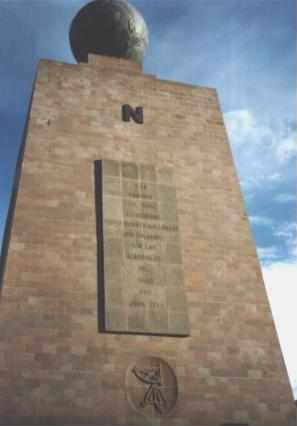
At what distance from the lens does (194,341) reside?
8891mm

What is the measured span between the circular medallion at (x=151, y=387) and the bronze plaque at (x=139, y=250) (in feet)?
1.91

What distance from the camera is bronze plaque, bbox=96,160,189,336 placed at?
8828mm

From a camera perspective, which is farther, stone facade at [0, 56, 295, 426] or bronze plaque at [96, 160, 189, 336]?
bronze plaque at [96, 160, 189, 336]

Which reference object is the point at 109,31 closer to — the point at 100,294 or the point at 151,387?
the point at 100,294

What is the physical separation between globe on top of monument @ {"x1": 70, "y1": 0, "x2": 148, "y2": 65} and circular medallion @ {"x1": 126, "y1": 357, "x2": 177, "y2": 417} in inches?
317

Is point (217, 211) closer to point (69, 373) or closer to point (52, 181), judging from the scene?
point (52, 181)

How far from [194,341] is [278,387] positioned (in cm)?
167

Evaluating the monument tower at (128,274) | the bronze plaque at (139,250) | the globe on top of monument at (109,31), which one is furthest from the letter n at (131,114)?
the globe on top of monument at (109,31)

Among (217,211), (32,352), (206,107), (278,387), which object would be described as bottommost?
(278,387)

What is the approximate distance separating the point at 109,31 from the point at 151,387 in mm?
8875

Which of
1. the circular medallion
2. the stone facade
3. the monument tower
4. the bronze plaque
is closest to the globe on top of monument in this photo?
the monument tower

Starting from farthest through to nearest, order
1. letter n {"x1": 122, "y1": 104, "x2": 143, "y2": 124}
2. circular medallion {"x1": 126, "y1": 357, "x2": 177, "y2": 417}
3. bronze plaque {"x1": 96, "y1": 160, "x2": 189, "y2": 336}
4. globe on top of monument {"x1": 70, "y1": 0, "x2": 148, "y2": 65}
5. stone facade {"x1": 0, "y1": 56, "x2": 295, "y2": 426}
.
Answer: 1. globe on top of monument {"x1": 70, "y1": 0, "x2": 148, "y2": 65}
2. letter n {"x1": 122, "y1": 104, "x2": 143, "y2": 124}
3. bronze plaque {"x1": 96, "y1": 160, "x2": 189, "y2": 336}
4. circular medallion {"x1": 126, "y1": 357, "x2": 177, "y2": 417}
5. stone facade {"x1": 0, "y1": 56, "x2": 295, "y2": 426}

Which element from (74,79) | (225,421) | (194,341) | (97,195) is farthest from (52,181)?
(225,421)

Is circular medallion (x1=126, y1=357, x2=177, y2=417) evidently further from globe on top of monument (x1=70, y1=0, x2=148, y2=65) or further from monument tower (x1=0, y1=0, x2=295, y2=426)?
globe on top of monument (x1=70, y1=0, x2=148, y2=65)
